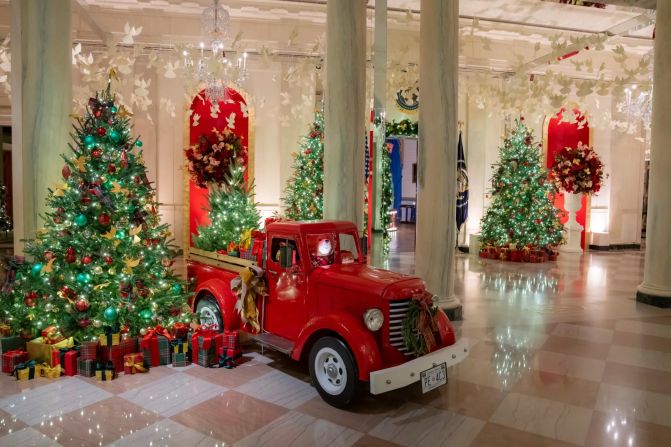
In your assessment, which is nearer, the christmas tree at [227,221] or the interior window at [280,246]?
the interior window at [280,246]

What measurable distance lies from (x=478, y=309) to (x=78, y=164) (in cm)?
528

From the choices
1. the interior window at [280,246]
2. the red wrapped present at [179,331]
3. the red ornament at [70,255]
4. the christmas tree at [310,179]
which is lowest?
the red wrapped present at [179,331]

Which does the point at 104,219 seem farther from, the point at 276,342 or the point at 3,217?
the point at 3,217

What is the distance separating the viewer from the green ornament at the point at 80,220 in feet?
15.9

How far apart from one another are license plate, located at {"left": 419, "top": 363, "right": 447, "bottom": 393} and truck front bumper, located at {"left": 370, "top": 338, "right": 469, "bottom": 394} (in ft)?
0.10

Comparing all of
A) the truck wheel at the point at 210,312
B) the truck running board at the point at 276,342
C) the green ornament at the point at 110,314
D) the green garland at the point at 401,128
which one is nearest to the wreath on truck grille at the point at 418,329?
the truck running board at the point at 276,342

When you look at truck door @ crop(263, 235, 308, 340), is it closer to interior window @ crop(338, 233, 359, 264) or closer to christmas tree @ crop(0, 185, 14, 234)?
interior window @ crop(338, 233, 359, 264)

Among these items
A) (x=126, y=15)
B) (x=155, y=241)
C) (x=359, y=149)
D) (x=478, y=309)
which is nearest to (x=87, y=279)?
(x=155, y=241)

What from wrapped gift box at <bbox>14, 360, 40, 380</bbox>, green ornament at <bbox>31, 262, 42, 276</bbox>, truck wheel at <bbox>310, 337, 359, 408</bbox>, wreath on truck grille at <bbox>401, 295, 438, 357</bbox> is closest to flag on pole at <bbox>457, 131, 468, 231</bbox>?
wreath on truck grille at <bbox>401, 295, 438, 357</bbox>

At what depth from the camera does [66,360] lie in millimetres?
4543

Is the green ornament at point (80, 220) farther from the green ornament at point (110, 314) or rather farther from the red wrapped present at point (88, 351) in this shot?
the red wrapped present at point (88, 351)

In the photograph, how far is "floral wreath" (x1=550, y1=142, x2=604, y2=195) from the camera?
12734 millimetres

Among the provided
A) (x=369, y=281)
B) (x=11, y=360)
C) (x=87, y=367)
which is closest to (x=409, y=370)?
(x=369, y=281)

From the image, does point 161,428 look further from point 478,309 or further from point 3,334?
point 478,309
